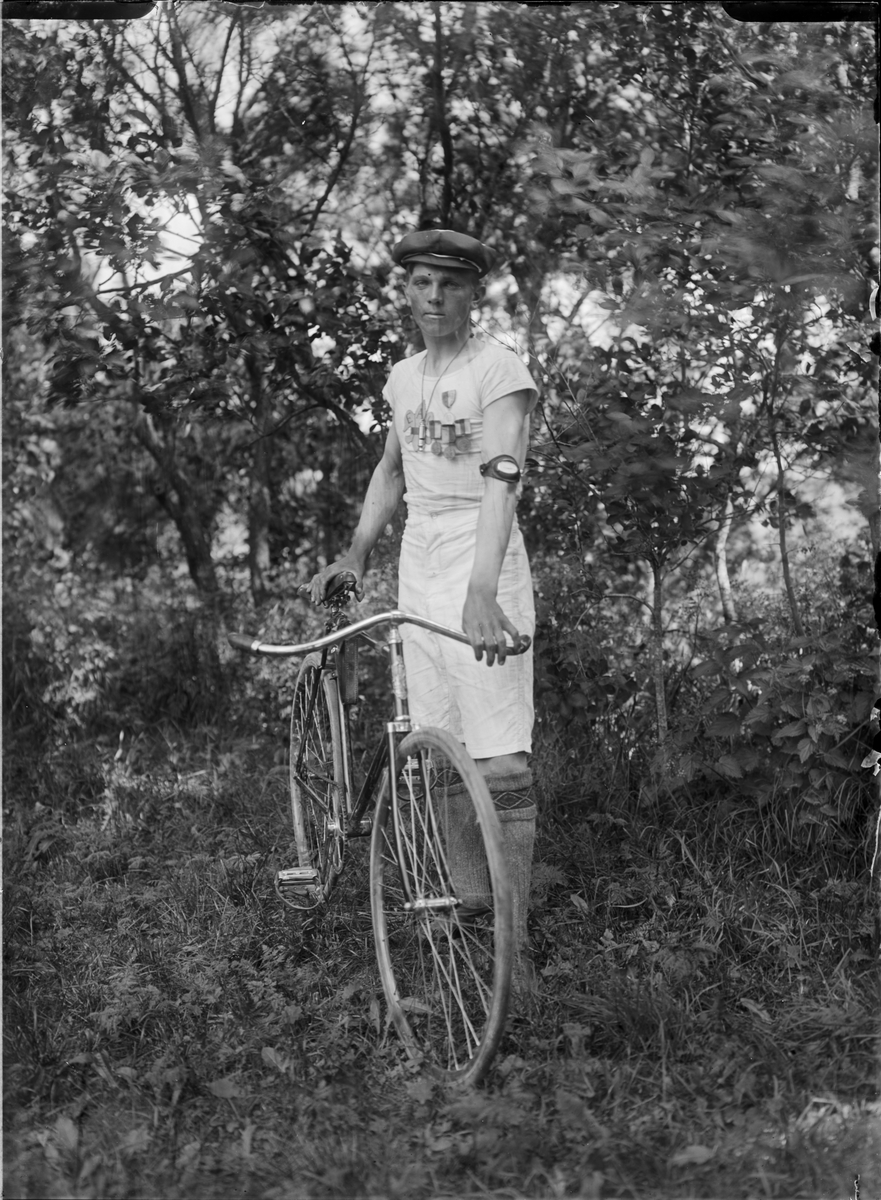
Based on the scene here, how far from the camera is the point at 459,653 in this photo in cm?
317

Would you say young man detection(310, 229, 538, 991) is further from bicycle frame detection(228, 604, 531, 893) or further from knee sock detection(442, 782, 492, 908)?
bicycle frame detection(228, 604, 531, 893)

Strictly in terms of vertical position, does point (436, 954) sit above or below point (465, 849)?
below

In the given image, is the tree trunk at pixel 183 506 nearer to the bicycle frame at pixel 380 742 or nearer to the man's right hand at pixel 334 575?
the bicycle frame at pixel 380 742

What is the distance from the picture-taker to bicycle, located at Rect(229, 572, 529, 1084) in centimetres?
270

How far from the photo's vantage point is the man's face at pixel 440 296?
3.12 meters

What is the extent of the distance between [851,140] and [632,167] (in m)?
1.03

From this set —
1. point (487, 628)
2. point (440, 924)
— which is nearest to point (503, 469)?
point (487, 628)

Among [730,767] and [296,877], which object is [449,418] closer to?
[296,877]

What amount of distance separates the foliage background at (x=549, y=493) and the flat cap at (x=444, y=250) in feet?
2.61

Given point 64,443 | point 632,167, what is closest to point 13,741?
point 64,443

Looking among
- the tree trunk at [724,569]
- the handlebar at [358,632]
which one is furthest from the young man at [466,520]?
the tree trunk at [724,569]

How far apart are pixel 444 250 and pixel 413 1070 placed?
6.61 ft

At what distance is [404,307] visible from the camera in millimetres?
5121

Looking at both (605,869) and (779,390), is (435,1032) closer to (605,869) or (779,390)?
(605,869)
